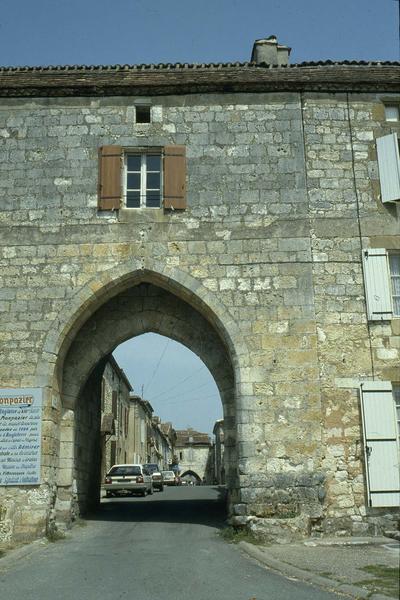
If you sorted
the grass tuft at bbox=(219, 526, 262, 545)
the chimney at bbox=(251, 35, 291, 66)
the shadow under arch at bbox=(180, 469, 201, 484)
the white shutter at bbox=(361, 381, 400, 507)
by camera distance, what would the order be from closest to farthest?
the grass tuft at bbox=(219, 526, 262, 545) < the white shutter at bbox=(361, 381, 400, 507) < the chimney at bbox=(251, 35, 291, 66) < the shadow under arch at bbox=(180, 469, 201, 484)

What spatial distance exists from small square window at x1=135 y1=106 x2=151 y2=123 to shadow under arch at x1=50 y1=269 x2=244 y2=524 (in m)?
2.89

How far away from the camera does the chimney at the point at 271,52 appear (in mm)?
12906

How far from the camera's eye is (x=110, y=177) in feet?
36.6

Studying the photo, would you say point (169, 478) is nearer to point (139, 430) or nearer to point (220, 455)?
point (139, 430)

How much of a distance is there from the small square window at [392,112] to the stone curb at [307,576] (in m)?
7.70

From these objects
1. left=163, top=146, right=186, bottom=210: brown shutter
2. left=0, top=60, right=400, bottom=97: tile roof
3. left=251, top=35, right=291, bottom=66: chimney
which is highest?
left=251, top=35, right=291, bottom=66: chimney

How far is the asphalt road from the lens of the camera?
609 centimetres

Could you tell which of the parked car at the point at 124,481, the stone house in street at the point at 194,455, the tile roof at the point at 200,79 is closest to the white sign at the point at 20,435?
the tile roof at the point at 200,79

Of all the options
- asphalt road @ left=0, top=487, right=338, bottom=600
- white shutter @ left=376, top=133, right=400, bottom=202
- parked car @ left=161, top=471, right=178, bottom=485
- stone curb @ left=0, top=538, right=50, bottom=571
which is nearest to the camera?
asphalt road @ left=0, top=487, right=338, bottom=600

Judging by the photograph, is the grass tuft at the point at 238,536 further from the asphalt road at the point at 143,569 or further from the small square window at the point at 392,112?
the small square window at the point at 392,112

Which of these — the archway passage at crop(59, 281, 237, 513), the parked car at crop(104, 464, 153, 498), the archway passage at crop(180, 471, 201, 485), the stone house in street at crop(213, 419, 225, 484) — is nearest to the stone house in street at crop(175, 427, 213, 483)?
the archway passage at crop(180, 471, 201, 485)

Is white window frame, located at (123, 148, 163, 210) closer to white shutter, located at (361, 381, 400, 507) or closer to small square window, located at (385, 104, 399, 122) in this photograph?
small square window, located at (385, 104, 399, 122)

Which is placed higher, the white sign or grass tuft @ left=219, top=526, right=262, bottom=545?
the white sign

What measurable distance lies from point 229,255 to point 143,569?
533cm
